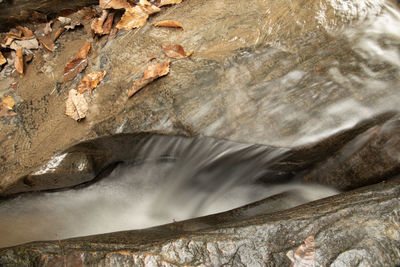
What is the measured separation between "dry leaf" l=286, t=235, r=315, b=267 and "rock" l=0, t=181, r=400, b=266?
0.02m

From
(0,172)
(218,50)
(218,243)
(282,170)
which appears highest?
(218,50)

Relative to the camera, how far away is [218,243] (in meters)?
1.77

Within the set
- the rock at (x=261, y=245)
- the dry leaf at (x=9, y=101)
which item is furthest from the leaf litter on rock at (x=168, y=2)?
the rock at (x=261, y=245)

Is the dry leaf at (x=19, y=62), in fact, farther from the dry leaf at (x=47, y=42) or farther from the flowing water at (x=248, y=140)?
the flowing water at (x=248, y=140)

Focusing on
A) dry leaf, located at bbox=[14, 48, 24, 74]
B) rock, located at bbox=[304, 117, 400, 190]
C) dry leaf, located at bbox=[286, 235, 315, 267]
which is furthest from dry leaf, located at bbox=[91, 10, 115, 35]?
dry leaf, located at bbox=[286, 235, 315, 267]

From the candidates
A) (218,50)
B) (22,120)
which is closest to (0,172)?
(22,120)

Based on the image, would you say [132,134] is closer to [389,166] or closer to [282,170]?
[282,170]

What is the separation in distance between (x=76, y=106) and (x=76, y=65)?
19.2 inches

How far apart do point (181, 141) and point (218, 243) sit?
1.09 m

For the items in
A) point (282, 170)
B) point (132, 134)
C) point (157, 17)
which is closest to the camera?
point (132, 134)

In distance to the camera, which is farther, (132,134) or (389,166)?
(132,134)

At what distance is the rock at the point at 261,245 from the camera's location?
1681 millimetres

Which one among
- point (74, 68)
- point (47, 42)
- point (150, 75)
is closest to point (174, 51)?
point (150, 75)

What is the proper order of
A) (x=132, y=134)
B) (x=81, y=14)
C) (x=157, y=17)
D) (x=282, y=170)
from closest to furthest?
(x=132, y=134), (x=282, y=170), (x=157, y=17), (x=81, y=14)
